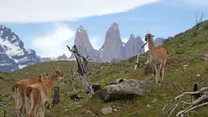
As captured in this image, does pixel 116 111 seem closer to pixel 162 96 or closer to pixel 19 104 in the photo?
pixel 162 96

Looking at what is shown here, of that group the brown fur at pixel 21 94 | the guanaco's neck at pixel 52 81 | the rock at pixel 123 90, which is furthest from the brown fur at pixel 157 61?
the brown fur at pixel 21 94

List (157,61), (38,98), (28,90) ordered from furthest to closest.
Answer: (157,61)
(28,90)
(38,98)

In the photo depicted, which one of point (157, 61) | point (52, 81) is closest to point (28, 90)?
point (52, 81)

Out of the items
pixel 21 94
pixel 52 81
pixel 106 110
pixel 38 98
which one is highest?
pixel 52 81

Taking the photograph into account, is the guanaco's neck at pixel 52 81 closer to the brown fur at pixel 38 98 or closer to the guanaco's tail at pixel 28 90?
the guanaco's tail at pixel 28 90

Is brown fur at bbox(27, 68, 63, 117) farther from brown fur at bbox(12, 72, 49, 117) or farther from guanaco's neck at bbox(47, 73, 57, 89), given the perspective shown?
guanaco's neck at bbox(47, 73, 57, 89)

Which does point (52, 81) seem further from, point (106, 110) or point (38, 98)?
point (106, 110)

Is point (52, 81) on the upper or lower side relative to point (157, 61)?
lower

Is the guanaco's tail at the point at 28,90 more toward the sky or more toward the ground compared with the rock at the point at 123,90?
more toward the sky

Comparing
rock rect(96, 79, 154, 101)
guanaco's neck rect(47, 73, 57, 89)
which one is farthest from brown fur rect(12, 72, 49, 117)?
rock rect(96, 79, 154, 101)

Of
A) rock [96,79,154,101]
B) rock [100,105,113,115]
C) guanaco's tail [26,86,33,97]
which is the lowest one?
rock [100,105,113,115]

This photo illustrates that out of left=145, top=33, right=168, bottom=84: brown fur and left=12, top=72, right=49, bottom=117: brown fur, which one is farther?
left=145, top=33, right=168, bottom=84: brown fur

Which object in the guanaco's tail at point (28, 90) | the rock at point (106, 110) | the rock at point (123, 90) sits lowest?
the rock at point (106, 110)

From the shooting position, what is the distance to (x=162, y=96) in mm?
15844
